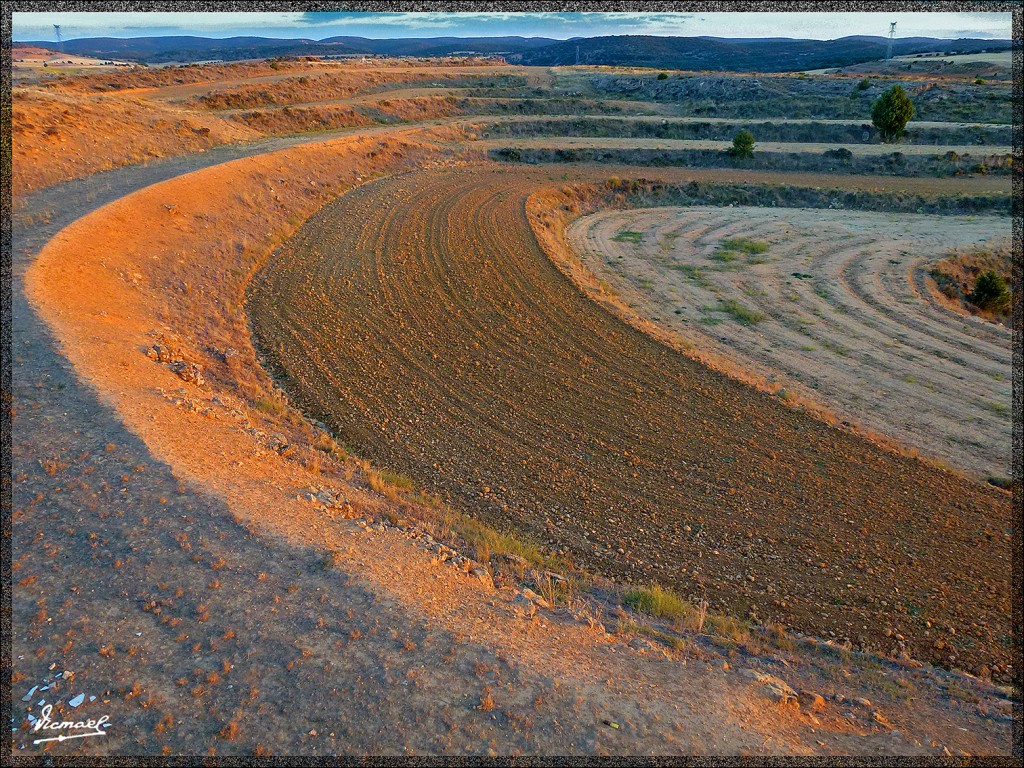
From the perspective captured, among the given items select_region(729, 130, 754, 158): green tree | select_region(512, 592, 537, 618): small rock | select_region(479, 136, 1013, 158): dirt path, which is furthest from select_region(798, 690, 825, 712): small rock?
select_region(729, 130, 754, 158): green tree

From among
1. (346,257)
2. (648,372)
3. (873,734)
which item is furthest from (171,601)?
(346,257)

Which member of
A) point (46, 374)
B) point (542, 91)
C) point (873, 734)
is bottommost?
point (873, 734)

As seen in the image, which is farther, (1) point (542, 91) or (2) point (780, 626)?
(1) point (542, 91)

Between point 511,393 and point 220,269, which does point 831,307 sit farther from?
point 220,269

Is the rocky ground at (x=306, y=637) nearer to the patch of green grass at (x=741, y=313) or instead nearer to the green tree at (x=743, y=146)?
the patch of green grass at (x=741, y=313)

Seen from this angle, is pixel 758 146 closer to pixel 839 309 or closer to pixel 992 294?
pixel 992 294

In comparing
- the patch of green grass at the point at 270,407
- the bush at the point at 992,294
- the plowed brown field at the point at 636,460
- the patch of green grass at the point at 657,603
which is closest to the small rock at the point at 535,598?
the patch of green grass at the point at 657,603

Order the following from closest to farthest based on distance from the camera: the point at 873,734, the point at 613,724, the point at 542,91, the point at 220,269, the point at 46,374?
1. the point at 613,724
2. the point at 873,734
3. the point at 46,374
4. the point at 220,269
5. the point at 542,91
